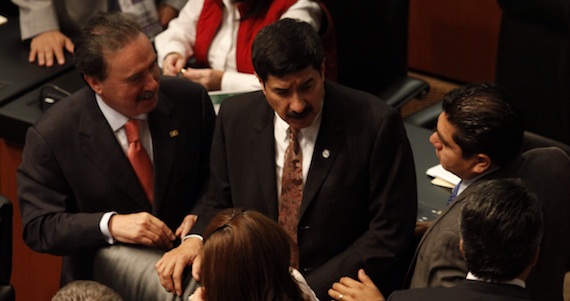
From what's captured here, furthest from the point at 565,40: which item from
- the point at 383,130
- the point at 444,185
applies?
the point at 383,130

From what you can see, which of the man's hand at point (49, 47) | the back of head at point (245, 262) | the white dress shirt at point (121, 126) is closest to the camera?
the back of head at point (245, 262)

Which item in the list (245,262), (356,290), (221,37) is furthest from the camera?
(221,37)

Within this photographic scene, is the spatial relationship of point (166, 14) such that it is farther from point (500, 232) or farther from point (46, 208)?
point (500, 232)

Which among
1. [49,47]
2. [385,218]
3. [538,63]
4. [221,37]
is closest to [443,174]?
[385,218]

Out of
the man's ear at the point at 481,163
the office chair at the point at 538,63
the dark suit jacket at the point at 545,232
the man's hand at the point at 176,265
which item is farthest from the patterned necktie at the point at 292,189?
the office chair at the point at 538,63

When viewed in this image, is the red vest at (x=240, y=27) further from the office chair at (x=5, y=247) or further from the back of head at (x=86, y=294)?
the back of head at (x=86, y=294)

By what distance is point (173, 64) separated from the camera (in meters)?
3.62

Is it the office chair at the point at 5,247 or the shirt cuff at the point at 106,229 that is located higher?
the shirt cuff at the point at 106,229

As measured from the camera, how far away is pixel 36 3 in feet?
13.0

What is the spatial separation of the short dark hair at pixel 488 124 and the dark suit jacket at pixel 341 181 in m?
0.19

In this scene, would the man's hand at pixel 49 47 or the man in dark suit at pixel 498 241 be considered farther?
the man's hand at pixel 49 47

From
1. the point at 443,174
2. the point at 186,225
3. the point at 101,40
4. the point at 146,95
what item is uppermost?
the point at 101,40

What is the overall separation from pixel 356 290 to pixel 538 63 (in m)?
1.55

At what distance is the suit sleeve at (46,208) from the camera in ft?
9.21
